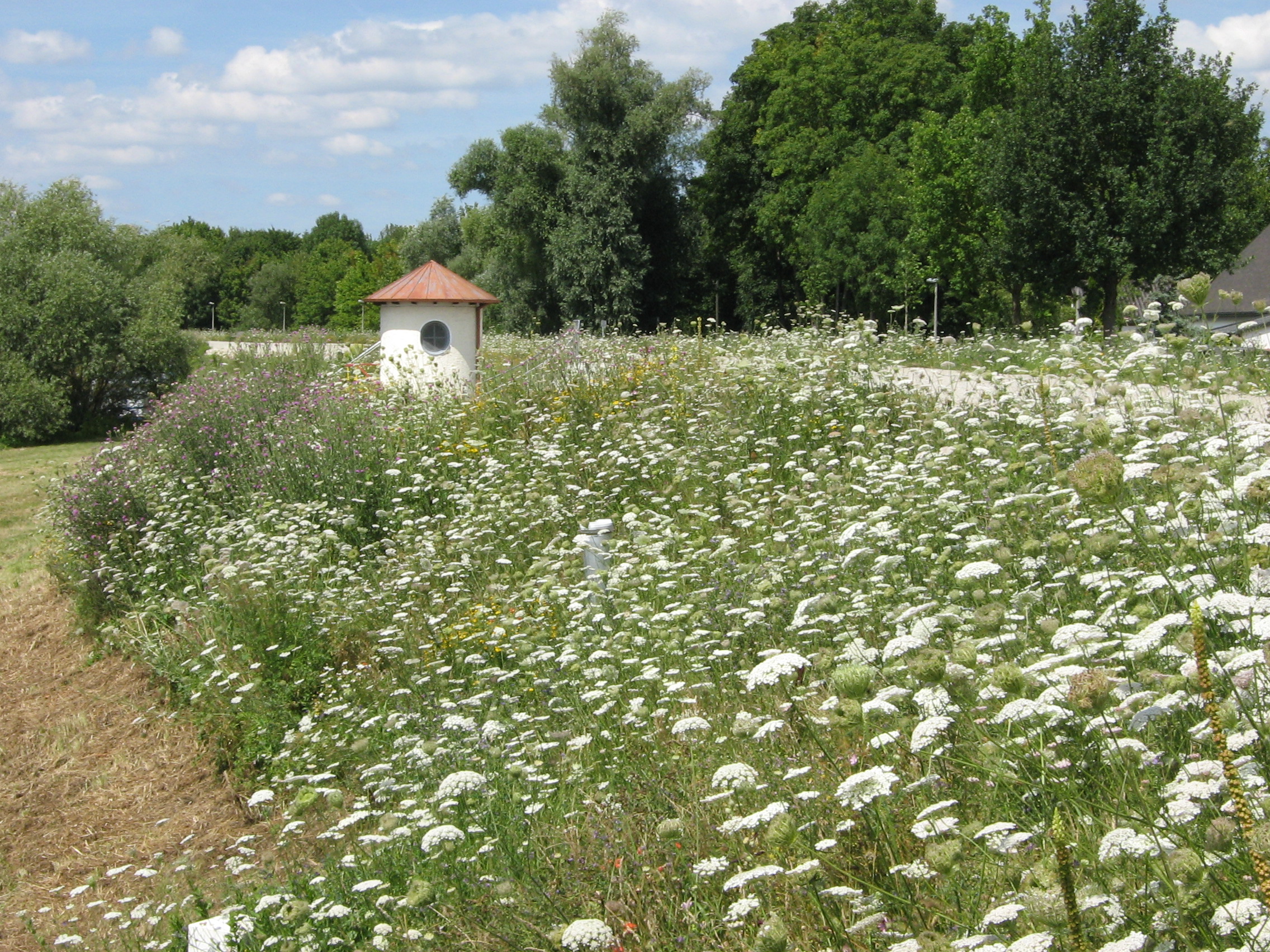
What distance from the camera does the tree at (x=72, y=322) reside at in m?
25.6

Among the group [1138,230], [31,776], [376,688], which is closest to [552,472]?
[376,688]

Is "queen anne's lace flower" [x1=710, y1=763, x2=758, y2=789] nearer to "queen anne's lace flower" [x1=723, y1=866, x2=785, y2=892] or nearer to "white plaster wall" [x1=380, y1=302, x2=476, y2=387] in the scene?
"queen anne's lace flower" [x1=723, y1=866, x2=785, y2=892]

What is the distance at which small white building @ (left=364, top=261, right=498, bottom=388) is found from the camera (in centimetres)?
1426

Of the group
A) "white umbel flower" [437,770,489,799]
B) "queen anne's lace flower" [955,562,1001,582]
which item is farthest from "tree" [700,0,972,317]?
"white umbel flower" [437,770,489,799]

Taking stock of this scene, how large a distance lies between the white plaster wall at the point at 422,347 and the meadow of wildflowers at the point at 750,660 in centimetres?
408

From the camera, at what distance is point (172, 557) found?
9.23m

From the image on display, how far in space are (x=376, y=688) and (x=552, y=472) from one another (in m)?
3.02

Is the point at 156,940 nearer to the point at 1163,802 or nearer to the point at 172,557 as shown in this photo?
the point at 1163,802

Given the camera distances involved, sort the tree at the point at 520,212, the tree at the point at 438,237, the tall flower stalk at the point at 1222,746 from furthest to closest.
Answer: the tree at the point at 438,237 < the tree at the point at 520,212 < the tall flower stalk at the point at 1222,746

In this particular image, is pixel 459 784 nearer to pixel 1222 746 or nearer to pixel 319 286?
pixel 1222 746

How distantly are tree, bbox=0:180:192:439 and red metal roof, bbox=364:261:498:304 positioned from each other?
1352cm

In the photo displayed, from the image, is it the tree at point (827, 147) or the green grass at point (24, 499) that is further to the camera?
the tree at point (827, 147)

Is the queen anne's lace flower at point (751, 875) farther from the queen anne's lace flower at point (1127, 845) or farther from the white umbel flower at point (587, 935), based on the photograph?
the queen anne's lace flower at point (1127, 845)

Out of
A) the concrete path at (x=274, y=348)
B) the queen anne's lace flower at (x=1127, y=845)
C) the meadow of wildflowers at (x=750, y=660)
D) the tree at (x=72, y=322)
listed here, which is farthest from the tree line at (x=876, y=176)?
the queen anne's lace flower at (x=1127, y=845)
